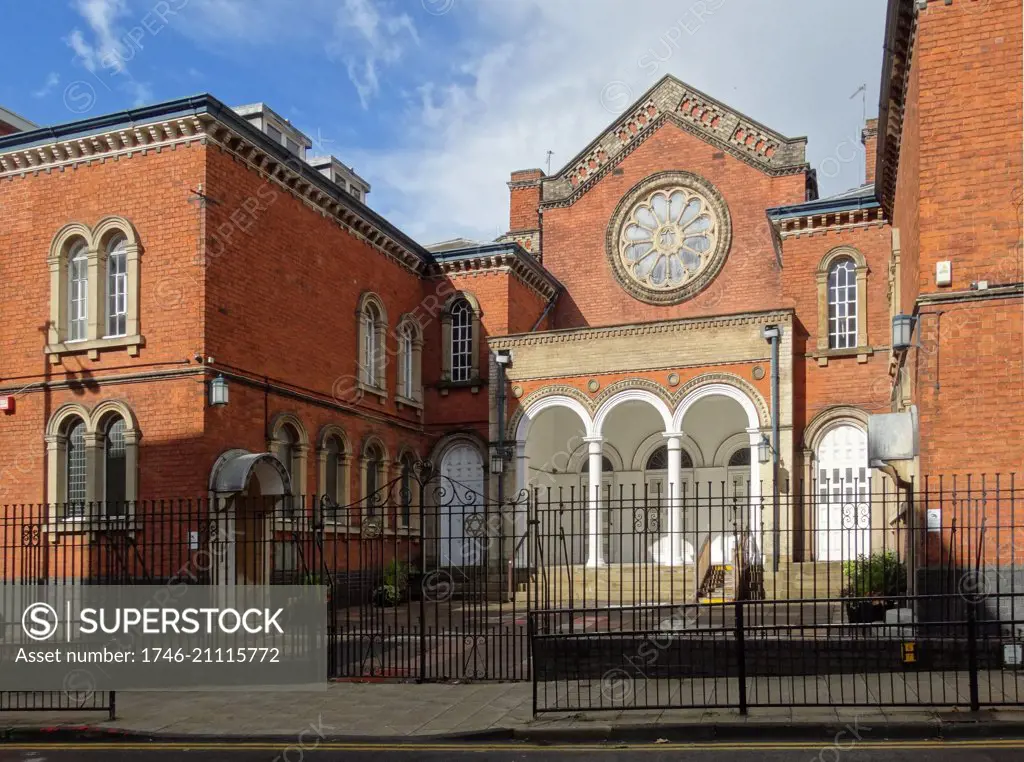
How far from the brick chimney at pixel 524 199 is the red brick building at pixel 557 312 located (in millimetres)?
101

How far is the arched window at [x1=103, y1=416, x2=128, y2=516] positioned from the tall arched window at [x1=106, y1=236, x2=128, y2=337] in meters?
1.87

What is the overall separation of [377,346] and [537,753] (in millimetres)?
19124

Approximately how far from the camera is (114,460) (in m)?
21.2

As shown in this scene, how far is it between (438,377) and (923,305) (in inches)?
694

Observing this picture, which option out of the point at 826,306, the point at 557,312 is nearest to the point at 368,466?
the point at 557,312

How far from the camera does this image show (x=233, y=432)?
21203 millimetres

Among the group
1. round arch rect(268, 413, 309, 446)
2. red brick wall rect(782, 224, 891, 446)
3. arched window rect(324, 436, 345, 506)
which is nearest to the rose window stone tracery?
red brick wall rect(782, 224, 891, 446)

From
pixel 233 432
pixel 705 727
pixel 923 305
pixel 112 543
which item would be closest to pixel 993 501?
pixel 923 305

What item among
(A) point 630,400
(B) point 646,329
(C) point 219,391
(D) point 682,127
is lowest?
(C) point 219,391

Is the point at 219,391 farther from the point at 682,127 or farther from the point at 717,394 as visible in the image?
the point at 682,127

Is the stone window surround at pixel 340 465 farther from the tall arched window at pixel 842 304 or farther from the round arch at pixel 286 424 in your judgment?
the tall arched window at pixel 842 304

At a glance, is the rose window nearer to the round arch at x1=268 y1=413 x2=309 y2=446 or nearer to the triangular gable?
the triangular gable

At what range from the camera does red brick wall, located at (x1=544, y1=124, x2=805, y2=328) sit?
102ft

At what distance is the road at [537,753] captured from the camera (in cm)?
941
